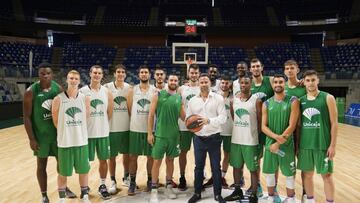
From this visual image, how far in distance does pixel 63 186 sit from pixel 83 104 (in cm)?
104

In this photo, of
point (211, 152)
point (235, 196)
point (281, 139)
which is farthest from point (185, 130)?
point (281, 139)

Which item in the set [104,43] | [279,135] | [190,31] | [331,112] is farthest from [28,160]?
[104,43]

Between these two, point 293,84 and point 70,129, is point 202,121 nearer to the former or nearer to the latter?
point 293,84

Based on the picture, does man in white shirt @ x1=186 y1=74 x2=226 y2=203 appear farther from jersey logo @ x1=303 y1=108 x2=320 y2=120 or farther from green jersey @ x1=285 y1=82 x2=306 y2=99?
jersey logo @ x1=303 y1=108 x2=320 y2=120

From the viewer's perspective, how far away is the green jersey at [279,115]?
391 centimetres

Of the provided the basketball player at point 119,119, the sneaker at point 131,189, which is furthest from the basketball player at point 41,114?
the sneaker at point 131,189

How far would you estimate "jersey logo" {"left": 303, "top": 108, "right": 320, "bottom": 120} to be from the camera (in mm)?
3760

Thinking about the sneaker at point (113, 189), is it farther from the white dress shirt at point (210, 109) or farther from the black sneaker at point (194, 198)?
the white dress shirt at point (210, 109)

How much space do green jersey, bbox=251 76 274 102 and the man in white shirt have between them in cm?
56

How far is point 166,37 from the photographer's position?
23.3 m

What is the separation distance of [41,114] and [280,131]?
2929mm

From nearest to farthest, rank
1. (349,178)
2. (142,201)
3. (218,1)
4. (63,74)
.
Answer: (142,201) < (349,178) < (63,74) < (218,1)

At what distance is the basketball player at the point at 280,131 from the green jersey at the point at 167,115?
3.94 ft

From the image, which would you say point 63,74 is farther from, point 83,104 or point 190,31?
point 83,104
